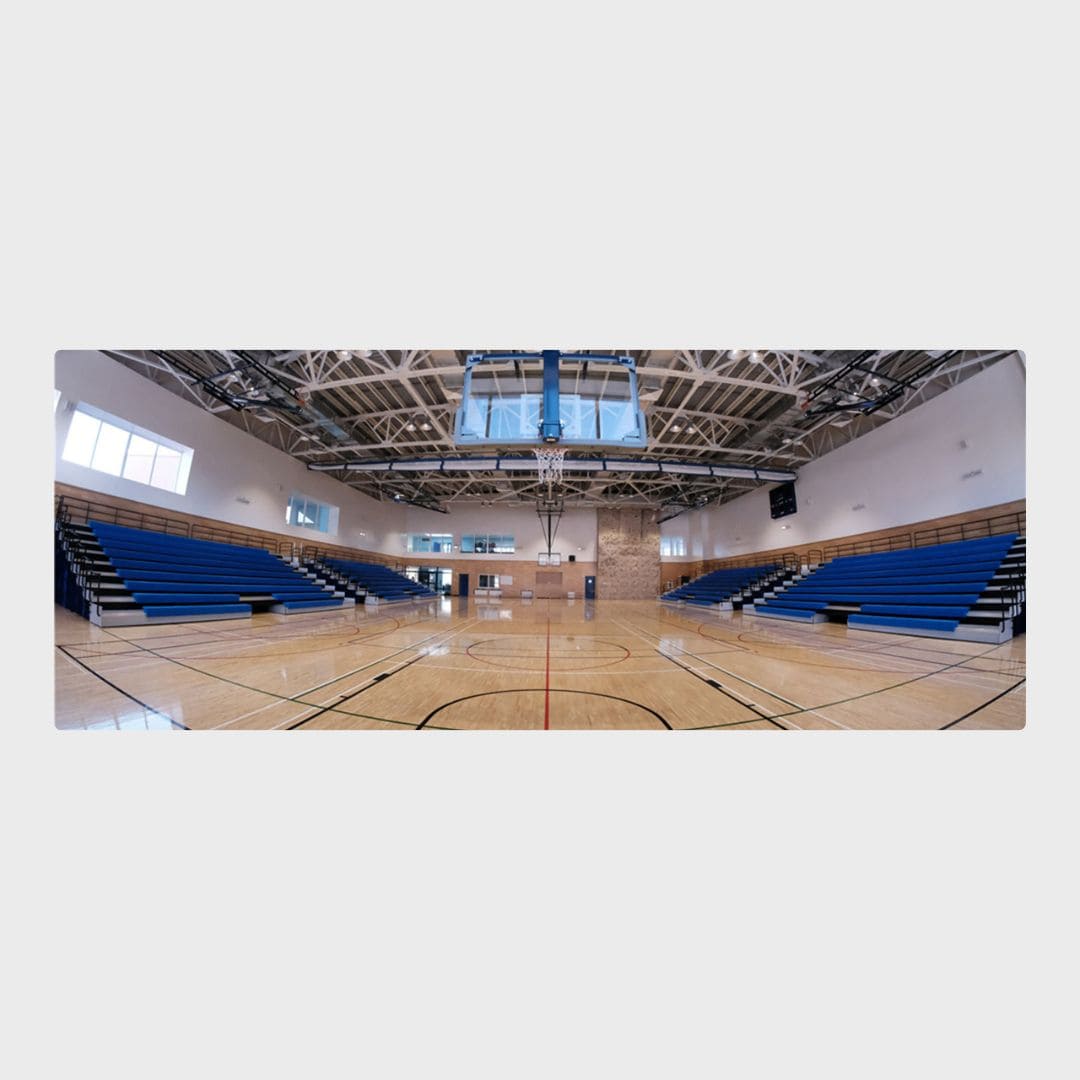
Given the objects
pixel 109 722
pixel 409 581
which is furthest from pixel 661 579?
pixel 109 722

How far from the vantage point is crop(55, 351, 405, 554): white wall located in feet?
8.50

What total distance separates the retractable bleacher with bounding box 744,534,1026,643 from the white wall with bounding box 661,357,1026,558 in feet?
1.45

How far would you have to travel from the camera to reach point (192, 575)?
18.0ft

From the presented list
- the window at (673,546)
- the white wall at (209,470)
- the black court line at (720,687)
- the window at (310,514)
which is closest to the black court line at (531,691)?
the black court line at (720,687)

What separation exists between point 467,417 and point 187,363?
266 centimetres

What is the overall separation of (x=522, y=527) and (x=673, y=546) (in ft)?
20.0

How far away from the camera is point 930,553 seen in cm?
439

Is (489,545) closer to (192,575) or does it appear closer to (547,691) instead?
(192,575)

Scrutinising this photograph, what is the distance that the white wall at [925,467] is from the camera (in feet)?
7.78

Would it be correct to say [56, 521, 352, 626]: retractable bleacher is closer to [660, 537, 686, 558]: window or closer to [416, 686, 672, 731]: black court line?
[416, 686, 672, 731]: black court line

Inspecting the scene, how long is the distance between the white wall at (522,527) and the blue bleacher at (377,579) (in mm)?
3371

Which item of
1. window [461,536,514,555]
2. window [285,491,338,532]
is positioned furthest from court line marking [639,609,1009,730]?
window [461,536,514,555]

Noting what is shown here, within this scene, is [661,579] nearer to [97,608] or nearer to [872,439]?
[872,439]

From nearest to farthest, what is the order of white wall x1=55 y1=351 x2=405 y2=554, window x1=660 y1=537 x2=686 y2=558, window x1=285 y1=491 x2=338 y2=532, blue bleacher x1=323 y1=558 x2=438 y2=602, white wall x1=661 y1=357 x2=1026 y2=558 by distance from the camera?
white wall x1=661 y1=357 x2=1026 y2=558 → white wall x1=55 y1=351 x2=405 y2=554 → window x1=285 y1=491 x2=338 y2=532 → blue bleacher x1=323 y1=558 x2=438 y2=602 → window x1=660 y1=537 x2=686 y2=558
